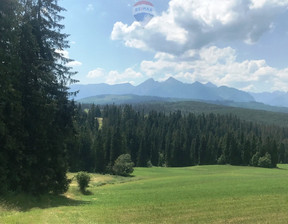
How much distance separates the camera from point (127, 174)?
236 ft

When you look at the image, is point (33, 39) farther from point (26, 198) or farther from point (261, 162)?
point (261, 162)

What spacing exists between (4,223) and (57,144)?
12025mm

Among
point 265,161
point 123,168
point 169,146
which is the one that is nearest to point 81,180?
point 123,168

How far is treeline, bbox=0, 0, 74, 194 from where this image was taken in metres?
19.4

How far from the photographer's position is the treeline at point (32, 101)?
19422mm

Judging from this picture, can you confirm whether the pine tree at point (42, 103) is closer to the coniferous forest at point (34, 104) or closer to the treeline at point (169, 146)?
the coniferous forest at point (34, 104)

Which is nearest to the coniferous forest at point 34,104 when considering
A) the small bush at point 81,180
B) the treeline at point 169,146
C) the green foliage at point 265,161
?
the small bush at point 81,180

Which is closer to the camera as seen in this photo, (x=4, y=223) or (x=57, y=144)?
(x=4, y=223)

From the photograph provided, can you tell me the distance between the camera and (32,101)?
21.8 metres

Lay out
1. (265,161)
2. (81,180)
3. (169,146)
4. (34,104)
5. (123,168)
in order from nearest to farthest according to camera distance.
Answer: (34,104), (81,180), (123,168), (265,161), (169,146)

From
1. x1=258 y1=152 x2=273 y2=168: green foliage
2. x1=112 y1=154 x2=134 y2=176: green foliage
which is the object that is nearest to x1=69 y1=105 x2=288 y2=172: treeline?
x1=258 y1=152 x2=273 y2=168: green foliage

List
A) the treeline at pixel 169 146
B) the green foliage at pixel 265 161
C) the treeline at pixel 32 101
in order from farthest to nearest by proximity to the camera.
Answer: the treeline at pixel 169 146 → the green foliage at pixel 265 161 → the treeline at pixel 32 101

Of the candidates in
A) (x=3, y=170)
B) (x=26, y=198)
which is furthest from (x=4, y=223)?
(x=26, y=198)

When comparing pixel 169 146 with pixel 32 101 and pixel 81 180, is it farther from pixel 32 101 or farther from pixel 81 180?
pixel 32 101
